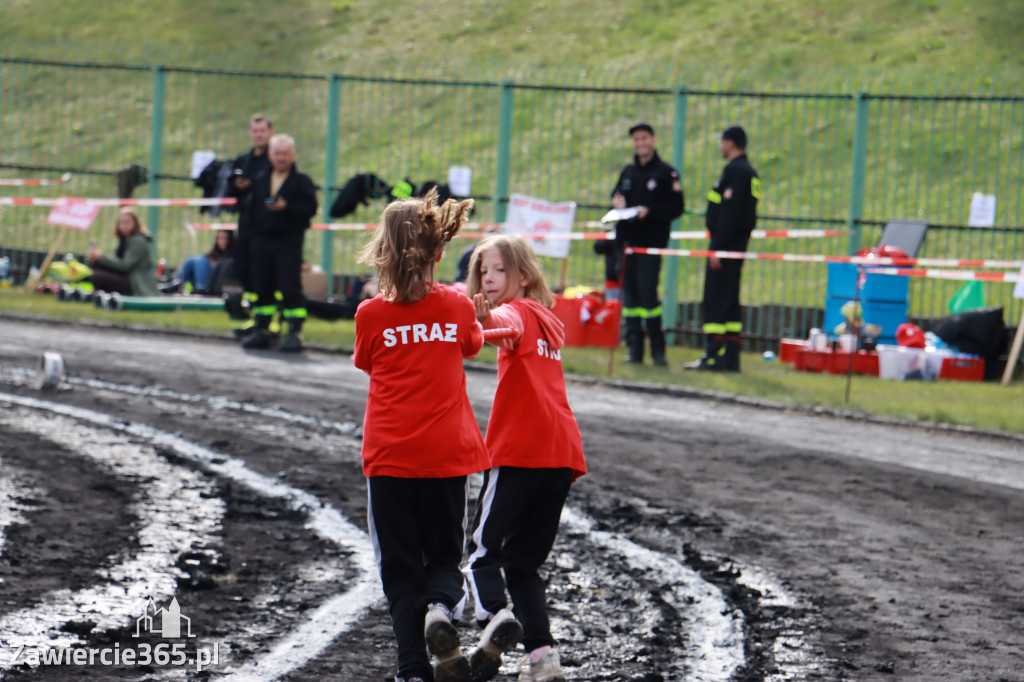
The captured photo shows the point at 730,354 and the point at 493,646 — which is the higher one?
the point at 730,354

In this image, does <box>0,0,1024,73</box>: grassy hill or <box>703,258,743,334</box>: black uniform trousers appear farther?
<box>0,0,1024,73</box>: grassy hill

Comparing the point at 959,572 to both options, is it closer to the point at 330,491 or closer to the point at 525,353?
the point at 525,353

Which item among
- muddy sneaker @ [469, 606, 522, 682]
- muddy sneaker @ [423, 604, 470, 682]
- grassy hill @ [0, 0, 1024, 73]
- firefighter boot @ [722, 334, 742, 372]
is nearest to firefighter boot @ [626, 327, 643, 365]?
firefighter boot @ [722, 334, 742, 372]

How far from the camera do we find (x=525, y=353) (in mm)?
4953

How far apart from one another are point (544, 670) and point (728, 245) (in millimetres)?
9439

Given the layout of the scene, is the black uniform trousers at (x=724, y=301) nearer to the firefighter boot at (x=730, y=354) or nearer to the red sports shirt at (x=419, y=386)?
the firefighter boot at (x=730, y=354)

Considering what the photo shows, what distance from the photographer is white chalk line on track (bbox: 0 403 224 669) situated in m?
5.11

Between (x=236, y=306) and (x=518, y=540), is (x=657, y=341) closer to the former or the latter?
(x=236, y=306)

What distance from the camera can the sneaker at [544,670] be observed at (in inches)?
185

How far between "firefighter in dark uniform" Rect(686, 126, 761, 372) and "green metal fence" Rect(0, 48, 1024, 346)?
2778mm

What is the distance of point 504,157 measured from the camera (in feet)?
58.1

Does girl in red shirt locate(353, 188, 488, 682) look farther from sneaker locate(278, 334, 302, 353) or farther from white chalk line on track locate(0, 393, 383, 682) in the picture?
sneaker locate(278, 334, 302, 353)

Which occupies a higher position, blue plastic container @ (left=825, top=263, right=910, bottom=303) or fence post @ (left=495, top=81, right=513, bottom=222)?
fence post @ (left=495, top=81, right=513, bottom=222)

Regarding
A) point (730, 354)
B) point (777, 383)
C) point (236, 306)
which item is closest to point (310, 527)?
point (777, 383)
